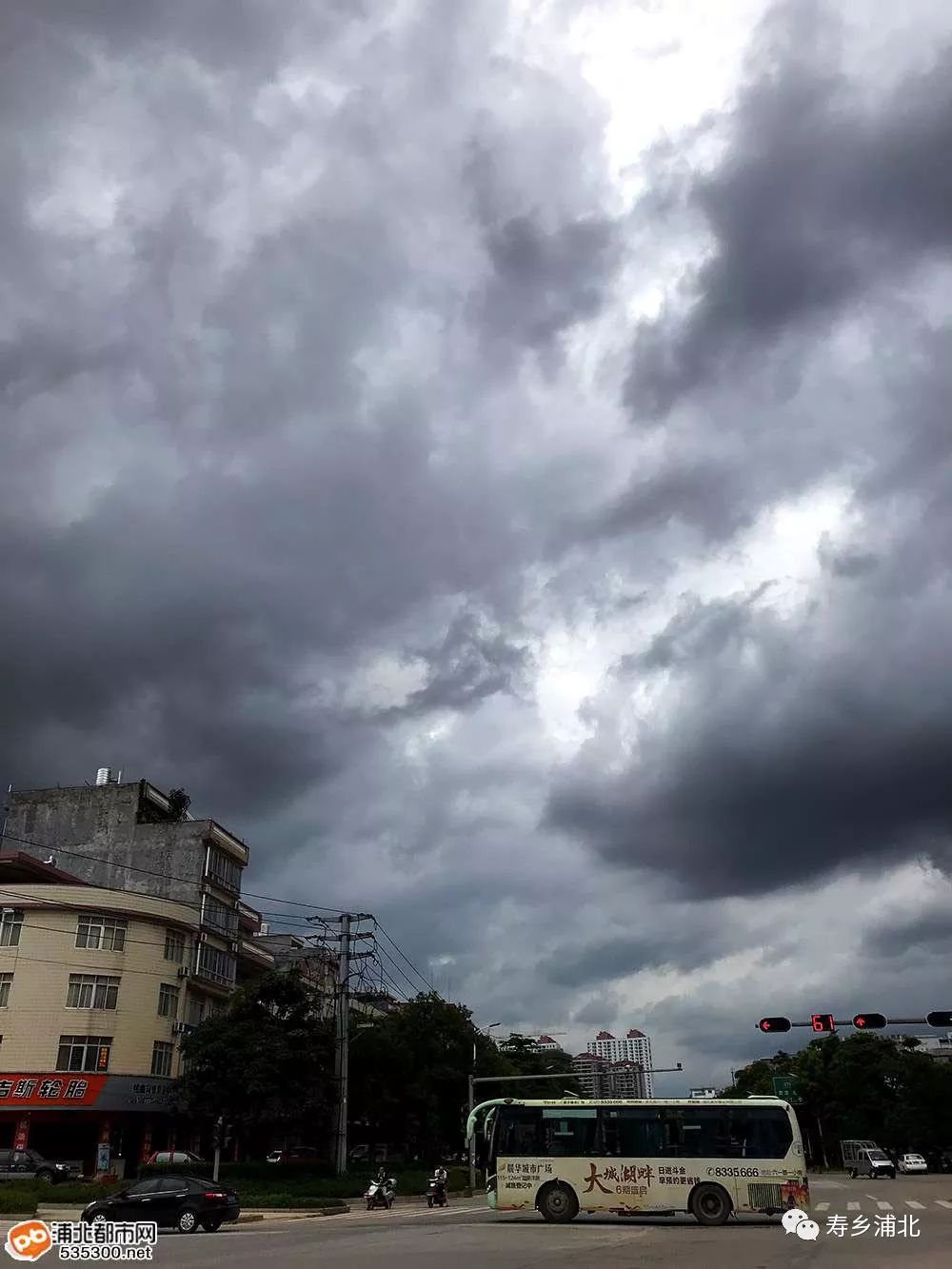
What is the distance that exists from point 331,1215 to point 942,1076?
56.1 m

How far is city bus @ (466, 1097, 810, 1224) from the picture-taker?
26047 mm

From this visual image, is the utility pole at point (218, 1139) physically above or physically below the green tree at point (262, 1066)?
below

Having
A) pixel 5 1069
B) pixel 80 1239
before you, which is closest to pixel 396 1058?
pixel 5 1069

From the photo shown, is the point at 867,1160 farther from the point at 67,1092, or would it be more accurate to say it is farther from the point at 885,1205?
the point at 67,1092

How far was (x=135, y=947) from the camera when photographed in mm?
53156

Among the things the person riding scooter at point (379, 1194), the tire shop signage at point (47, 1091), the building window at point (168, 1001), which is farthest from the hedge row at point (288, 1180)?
the building window at point (168, 1001)

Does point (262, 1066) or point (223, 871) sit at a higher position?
point (223, 871)

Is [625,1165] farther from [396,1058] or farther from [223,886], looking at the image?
[223,886]

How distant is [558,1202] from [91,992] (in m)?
32.1

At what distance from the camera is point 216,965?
200 feet

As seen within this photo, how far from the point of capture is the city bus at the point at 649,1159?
2605 cm

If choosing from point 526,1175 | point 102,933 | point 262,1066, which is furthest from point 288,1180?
point 526,1175

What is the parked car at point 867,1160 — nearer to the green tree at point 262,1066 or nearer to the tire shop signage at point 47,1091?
the green tree at point 262,1066

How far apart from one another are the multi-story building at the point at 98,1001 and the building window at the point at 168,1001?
51 millimetres
